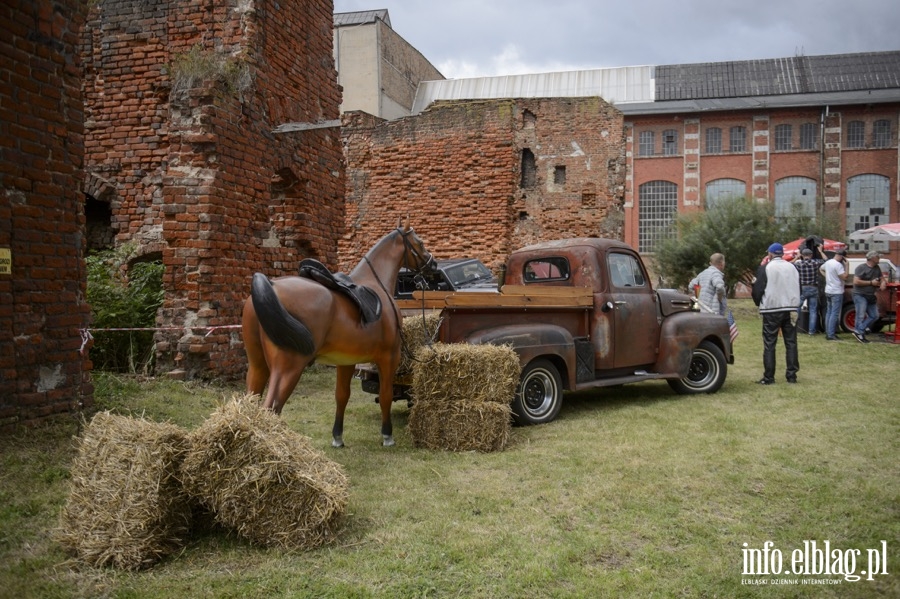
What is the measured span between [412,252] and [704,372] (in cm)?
475

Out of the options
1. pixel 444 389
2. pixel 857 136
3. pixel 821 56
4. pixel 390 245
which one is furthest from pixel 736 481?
pixel 821 56

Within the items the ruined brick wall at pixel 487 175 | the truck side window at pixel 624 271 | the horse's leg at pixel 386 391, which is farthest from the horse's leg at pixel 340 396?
the ruined brick wall at pixel 487 175

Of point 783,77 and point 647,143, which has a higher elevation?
point 783,77

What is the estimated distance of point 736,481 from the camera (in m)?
4.65

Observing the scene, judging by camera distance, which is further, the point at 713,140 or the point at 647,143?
the point at 647,143

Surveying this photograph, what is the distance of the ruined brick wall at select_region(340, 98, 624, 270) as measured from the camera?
18.3m

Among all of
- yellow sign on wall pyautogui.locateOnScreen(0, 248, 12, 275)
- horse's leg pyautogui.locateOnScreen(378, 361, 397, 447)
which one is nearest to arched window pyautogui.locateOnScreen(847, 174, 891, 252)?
horse's leg pyautogui.locateOnScreen(378, 361, 397, 447)

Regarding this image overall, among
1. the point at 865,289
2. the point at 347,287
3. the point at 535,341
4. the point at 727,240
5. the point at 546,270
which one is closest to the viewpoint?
the point at 347,287

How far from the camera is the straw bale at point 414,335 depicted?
6.24 meters

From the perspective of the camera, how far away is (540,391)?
23.1 ft

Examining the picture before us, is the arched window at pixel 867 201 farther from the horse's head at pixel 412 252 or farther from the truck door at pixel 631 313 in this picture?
the horse's head at pixel 412 252

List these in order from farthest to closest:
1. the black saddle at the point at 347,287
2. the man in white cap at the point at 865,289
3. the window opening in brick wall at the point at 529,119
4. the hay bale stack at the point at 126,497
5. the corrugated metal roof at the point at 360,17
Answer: the corrugated metal roof at the point at 360,17
the window opening in brick wall at the point at 529,119
the man in white cap at the point at 865,289
the black saddle at the point at 347,287
the hay bale stack at the point at 126,497

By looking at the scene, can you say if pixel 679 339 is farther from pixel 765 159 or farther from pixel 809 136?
pixel 809 136

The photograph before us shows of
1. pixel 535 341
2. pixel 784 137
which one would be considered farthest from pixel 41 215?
pixel 784 137
